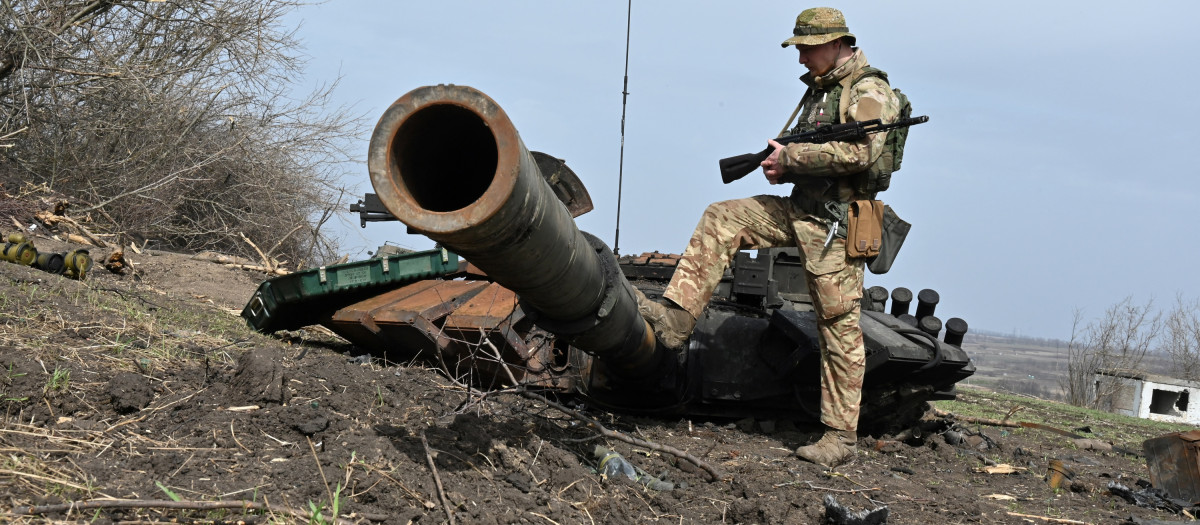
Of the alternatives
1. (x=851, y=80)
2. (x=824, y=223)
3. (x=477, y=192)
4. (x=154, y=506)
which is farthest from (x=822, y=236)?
(x=154, y=506)

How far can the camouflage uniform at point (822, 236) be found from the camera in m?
5.11

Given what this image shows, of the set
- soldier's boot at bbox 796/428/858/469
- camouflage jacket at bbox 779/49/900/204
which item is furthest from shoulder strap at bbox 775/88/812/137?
soldier's boot at bbox 796/428/858/469

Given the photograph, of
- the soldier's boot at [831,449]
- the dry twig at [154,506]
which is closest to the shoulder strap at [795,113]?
the soldier's boot at [831,449]

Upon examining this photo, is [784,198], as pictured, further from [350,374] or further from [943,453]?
[350,374]

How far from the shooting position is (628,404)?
598 cm

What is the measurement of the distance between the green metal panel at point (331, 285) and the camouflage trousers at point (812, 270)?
2.17 metres

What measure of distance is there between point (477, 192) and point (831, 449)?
9.74ft

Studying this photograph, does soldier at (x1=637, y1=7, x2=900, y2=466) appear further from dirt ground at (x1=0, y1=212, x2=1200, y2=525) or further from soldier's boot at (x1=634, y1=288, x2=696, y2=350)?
dirt ground at (x1=0, y1=212, x2=1200, y2=525)

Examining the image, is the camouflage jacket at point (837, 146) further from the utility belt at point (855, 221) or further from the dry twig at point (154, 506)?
the dry twig at point (154, 506)

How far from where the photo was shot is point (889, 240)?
5.48 m

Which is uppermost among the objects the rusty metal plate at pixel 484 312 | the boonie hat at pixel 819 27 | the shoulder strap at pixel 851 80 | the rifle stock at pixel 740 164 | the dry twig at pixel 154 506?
the boonie hat at pixel 819 27

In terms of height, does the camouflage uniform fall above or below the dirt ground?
above

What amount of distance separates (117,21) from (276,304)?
24.9 feet

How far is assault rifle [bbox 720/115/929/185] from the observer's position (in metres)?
5.07
